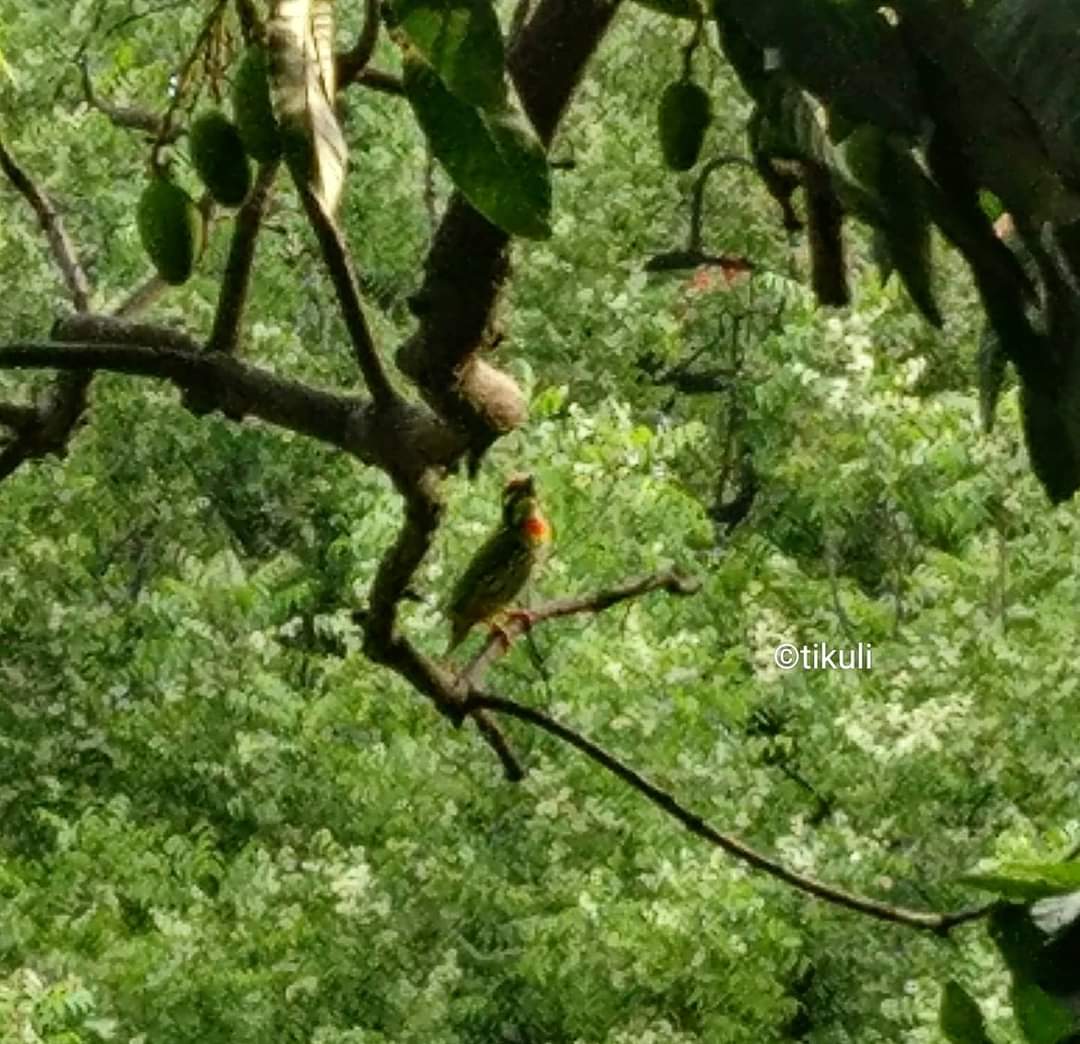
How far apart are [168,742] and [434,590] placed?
0.87 m

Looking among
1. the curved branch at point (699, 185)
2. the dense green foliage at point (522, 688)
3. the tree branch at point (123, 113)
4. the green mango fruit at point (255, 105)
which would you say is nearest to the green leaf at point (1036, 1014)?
the green mango fruit at point (255, 105)

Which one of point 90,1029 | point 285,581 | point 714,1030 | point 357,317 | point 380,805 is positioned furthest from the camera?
point 285,581

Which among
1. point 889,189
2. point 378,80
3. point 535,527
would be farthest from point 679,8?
point 535,527

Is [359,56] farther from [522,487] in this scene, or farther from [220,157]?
[522,487]

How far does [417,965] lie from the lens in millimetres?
4316

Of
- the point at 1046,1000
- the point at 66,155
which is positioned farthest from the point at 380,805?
the point at 1046,1000

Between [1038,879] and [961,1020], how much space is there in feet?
0.28

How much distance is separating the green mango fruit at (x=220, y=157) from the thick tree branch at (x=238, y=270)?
11cm

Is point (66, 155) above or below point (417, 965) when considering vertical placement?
above

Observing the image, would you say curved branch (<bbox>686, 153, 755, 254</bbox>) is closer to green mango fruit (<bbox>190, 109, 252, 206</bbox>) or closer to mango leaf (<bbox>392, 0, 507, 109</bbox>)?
green mango fruit (<bbox>190, 109, 252, 206</bbox>)

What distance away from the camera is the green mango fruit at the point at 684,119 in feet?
2.59

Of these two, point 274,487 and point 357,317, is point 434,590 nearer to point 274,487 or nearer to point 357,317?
point 274,487

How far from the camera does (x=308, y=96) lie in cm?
46

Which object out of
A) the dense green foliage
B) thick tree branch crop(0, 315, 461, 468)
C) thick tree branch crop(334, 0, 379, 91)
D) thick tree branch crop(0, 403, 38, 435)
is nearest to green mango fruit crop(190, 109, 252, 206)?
thick tree branch crop(334, 0, 379, 91)
